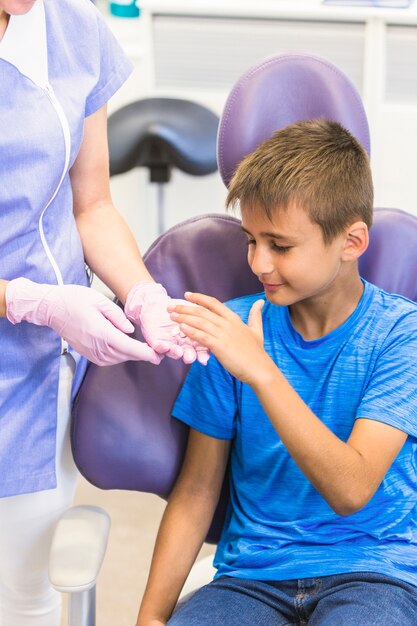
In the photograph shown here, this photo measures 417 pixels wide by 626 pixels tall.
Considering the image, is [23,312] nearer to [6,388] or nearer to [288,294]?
[6,388]

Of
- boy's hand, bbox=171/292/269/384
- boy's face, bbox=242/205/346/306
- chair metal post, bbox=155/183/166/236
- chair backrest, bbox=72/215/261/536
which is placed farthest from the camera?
chair metal post, bbox=155/183/166/236

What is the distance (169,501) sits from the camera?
140 centimetres

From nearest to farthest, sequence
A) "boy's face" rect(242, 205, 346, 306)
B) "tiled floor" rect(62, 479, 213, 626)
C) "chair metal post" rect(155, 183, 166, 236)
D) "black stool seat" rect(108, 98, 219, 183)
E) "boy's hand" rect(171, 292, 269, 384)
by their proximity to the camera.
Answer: "boy's hand" rect(171, 292, 269, 384)
"boy's face" rect(242, 205, 346, 306)
"tiled floor" rect(62, 479, 213, 626)
"black stool seat" rect(108, 98, 219, 183)
"chair metal post" rect(155, 183, 166, 236)

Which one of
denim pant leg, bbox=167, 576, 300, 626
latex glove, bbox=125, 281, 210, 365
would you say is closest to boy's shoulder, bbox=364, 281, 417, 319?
latex glove, bbox=125, 281, 210, 365

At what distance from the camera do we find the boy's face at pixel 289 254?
1.27 metres

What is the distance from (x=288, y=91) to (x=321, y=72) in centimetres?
6

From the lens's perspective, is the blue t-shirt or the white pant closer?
the blue t-shirt

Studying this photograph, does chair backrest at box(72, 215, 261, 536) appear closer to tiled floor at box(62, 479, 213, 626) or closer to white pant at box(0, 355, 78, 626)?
white pant at box(0, 355, 78, 626)

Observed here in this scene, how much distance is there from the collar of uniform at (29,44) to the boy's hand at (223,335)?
1.19ft

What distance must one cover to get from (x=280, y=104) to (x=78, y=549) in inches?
27.3

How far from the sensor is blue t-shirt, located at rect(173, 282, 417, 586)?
4.18 feet

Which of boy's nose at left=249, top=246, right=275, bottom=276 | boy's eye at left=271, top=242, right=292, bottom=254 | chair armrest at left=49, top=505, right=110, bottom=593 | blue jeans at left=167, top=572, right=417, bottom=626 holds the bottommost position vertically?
blue jeans at left=167, top=572, right=417, bottom=626

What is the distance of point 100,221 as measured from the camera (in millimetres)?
1435

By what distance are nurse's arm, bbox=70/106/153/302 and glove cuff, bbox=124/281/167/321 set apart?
27 millimetres
